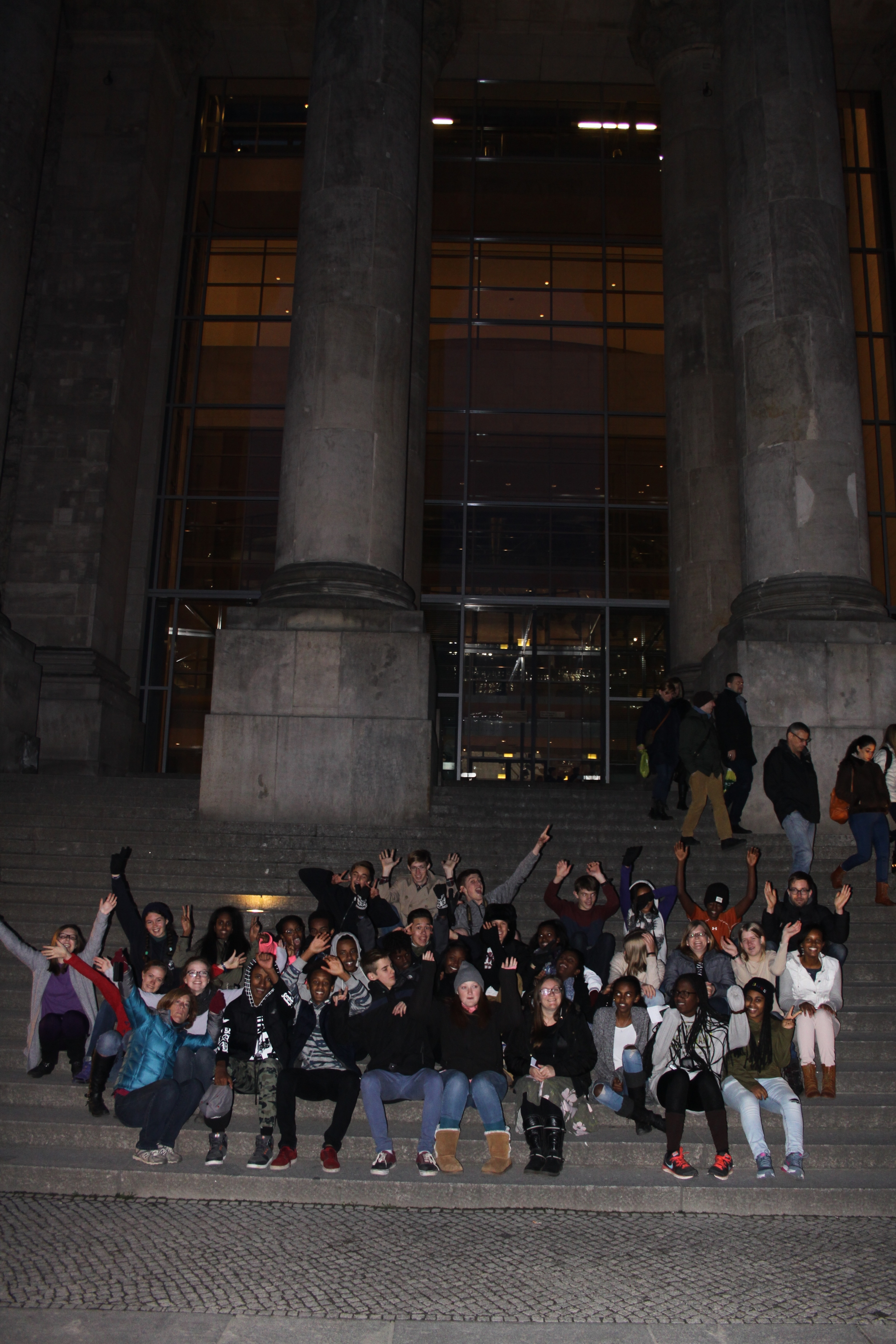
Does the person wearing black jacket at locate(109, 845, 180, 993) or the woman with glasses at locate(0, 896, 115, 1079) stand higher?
the person wearing black jacket at locate(109, 845, 180, 993)

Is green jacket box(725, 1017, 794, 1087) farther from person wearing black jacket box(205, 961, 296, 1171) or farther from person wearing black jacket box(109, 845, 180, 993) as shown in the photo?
person wearing black jacket box(109, 845, 180, 993)

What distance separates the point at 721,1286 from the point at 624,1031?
2.09 metres

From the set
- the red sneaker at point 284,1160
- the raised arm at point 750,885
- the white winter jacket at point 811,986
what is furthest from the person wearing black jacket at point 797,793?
the red sneaker at point 284,1160

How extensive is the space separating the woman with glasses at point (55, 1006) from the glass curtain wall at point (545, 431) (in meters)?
14.1

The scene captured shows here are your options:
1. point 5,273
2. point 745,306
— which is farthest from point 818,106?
point 5,273

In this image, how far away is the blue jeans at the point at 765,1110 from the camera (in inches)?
234

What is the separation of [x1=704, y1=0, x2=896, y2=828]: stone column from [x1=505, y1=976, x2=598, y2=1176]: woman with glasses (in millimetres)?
5839

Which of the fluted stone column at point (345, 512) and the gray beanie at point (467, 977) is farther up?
the fluted stone column at point (345, 512)

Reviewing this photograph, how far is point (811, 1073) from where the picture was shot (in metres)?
6.68

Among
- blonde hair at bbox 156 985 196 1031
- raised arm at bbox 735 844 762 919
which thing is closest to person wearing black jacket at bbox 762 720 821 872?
raised arm at bbox 735 844 762 919

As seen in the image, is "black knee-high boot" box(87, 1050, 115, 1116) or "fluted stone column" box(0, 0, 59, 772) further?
"fluted stone column" box(0, 0, 59, 772)

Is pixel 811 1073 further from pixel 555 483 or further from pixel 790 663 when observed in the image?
pixel 555 483

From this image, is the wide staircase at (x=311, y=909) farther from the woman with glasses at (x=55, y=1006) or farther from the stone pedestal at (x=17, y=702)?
the stone pedestal at (x=17, y=702)

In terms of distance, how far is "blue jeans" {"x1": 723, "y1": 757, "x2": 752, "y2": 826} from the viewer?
36.6ft
